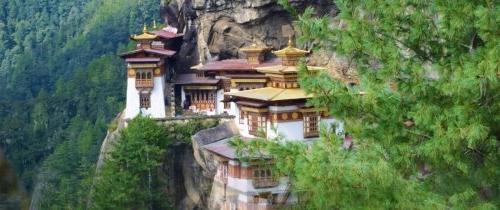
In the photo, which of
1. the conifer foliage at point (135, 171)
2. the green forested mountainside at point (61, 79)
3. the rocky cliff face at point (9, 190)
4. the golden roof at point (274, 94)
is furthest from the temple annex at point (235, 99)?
the rocky cliff face at point (9, 190)

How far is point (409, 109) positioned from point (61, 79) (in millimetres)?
67845

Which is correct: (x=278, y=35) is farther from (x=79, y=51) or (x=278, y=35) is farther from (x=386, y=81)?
(x=79, y=51)

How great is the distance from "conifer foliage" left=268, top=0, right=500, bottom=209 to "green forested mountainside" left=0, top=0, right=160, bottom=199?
12.7 meters

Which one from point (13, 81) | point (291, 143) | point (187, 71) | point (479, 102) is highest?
point (479, 102)

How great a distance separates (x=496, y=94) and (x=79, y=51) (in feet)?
266

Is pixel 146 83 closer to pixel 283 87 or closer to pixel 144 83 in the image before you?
pixel 144 83

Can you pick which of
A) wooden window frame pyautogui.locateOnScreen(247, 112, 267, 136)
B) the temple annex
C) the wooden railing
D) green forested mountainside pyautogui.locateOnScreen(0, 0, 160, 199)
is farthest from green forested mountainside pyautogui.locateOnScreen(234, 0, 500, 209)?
the wooden railing

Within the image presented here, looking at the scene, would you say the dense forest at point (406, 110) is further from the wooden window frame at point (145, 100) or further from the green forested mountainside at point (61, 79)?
the wooden window frame at point (145, 100)

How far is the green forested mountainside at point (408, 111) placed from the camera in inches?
333

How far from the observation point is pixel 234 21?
30.8 metres

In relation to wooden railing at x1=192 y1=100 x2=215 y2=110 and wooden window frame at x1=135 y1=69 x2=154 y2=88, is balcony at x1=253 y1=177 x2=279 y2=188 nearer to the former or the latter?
wooden railing at x1=192 y1=100 x2=215 y2=110

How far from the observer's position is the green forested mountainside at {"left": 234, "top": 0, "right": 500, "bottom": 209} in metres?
8.47

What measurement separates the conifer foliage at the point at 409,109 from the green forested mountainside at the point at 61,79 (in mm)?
12722

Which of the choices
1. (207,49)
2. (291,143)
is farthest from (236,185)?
(291,143)
